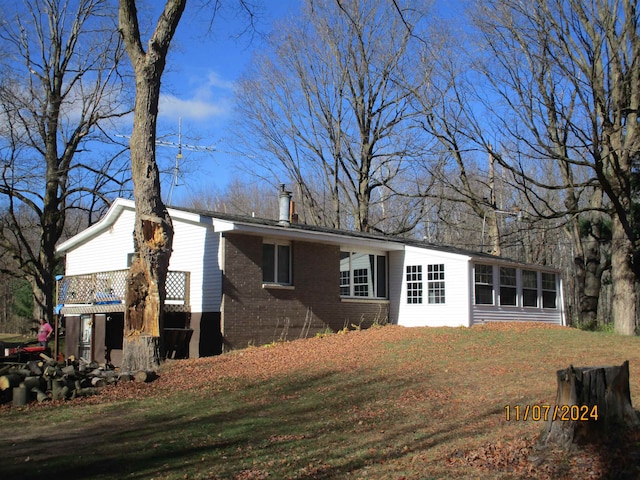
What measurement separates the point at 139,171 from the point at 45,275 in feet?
46.6

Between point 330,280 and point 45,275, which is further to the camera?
point 45,275

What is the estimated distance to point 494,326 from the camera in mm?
20406

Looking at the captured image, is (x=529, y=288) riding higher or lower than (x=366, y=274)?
lower

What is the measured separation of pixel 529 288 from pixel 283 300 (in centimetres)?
1064

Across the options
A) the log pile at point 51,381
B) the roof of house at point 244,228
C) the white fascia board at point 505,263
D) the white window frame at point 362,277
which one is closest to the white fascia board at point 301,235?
Answer: the roof of house at point 244,228

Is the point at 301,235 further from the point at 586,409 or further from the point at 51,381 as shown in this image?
the point at 586,409

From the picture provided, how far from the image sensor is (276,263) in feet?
61.2

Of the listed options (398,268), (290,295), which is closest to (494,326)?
(398,268)

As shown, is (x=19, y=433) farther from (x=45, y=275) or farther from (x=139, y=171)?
(x=45, y=275)

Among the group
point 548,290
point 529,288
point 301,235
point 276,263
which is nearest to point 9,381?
point 276,263

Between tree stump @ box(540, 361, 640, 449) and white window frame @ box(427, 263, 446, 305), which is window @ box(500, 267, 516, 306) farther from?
tree stump @ box(540, 361, 640, 449)

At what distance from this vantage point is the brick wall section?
56.5ft

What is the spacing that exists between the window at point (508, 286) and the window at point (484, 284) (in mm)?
755

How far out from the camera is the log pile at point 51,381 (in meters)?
11.8
